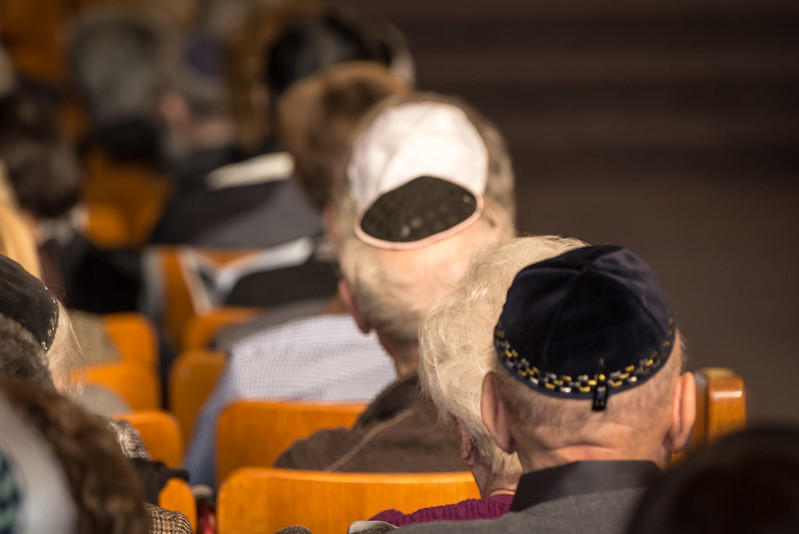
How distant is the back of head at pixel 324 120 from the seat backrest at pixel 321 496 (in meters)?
1.33

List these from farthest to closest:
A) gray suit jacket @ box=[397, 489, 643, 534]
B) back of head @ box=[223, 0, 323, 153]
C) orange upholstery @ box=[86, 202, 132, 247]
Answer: orange upholstery @ box=[86, 202, 132, 247] < back of head @ box=[223, 0, 323, 153] < gray suit jacket @ box=[397, 489, 643, 534]

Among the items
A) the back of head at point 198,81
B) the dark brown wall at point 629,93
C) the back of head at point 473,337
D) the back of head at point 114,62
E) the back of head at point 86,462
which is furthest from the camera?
the dark brown wall at point 629,93

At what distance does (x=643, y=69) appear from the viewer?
730 cm

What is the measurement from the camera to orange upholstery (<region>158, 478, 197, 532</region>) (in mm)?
1635

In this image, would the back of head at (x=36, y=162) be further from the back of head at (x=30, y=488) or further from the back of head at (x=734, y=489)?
the back of head at (x=734, y=489)

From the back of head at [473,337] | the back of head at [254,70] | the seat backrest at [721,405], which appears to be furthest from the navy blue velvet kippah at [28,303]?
the back of head at [254,70]

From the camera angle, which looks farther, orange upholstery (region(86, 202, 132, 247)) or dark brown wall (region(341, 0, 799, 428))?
dark brown wall (region(341, 0, 799, 428))

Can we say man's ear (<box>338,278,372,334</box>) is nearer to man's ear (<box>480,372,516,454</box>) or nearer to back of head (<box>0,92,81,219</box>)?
man's ear (<box>480,372,516,454</box>)

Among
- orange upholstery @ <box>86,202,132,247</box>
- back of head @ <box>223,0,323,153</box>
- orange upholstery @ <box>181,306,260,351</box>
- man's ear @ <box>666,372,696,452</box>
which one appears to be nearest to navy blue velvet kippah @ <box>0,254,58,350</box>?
man's ear @ <box>666,372,696,452</box>

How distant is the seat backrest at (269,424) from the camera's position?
200cm

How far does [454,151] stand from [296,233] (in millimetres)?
1190

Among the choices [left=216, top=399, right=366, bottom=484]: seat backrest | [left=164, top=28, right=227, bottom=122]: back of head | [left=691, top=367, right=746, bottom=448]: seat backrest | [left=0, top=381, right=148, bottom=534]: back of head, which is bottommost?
[left=164, top=28, right=227, bottom=122]: back of head

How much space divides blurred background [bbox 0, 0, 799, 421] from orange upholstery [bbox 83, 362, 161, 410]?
398 centimetres

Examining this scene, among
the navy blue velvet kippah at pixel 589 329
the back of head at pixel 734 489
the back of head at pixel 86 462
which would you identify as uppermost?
the back of head at pixel 734 489
